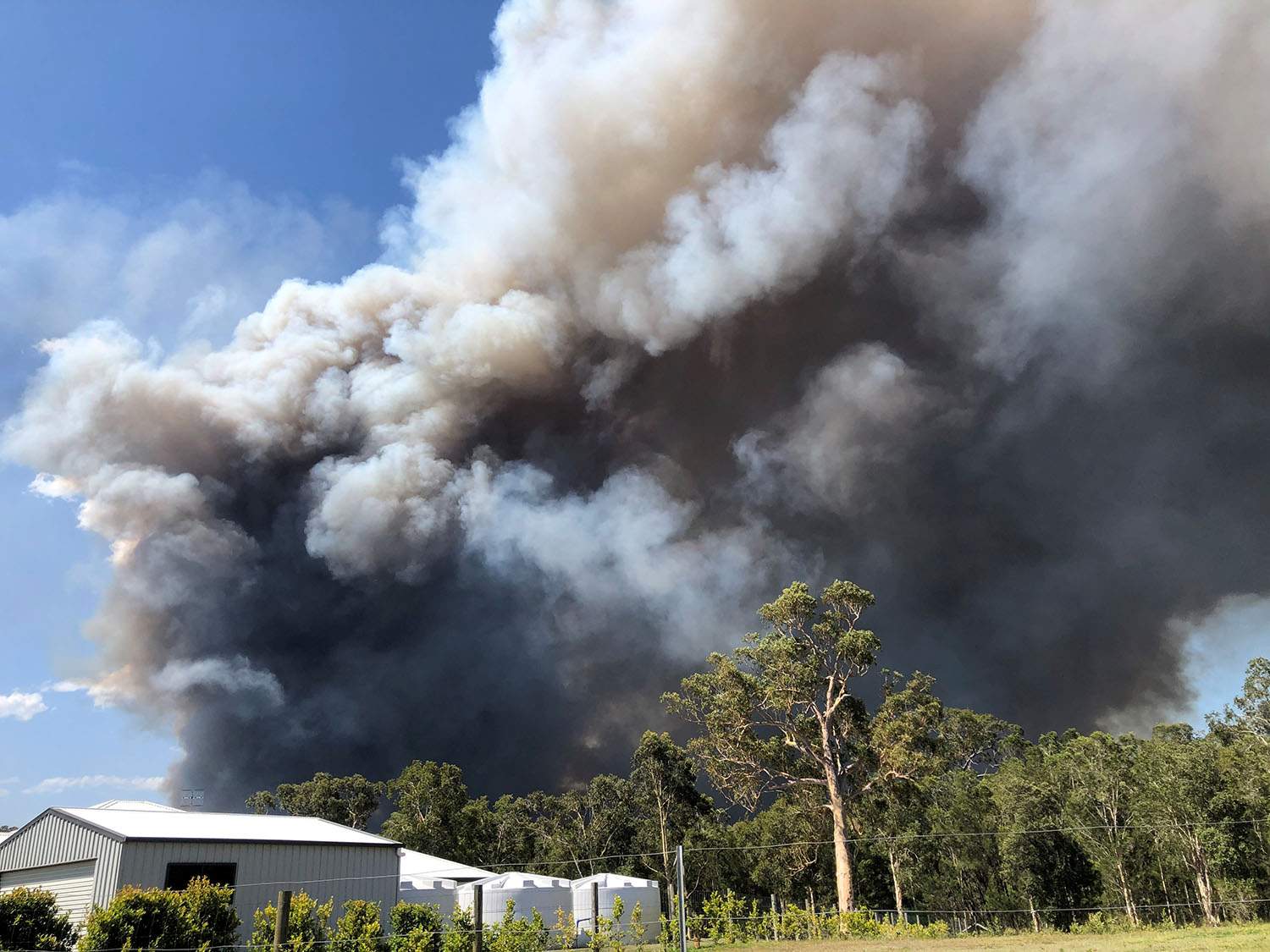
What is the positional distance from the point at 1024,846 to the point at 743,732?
755 inches

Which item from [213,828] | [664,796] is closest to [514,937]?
[213,828]

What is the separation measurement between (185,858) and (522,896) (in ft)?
58.6

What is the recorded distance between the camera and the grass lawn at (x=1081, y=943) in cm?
1919

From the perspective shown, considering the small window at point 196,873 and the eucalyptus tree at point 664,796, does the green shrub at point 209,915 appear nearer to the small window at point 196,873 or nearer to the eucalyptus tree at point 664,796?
the small window at point 196,873

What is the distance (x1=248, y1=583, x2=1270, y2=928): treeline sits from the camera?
3675cm

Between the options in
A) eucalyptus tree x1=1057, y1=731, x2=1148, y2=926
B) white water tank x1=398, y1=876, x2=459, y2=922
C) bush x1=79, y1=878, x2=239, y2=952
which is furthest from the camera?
eucalyptus tree x1=1057, y1=731, x2=1148, y2=926

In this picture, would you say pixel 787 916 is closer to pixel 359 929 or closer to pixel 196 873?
pixel 359 929

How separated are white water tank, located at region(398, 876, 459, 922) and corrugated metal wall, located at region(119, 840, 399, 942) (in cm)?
646

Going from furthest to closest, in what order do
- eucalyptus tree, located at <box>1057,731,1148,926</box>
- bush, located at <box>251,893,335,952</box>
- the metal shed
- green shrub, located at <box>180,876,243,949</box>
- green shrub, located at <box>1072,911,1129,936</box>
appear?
eucalyptus tree, located at <box>1057,731,1148,926</box> → green shrub, located at <box>1072,911,1129,936</box> → the metal shed → green shrub, located at <box>180,876,243,949</box> → bush, located at <box>251,893,335,952</box>

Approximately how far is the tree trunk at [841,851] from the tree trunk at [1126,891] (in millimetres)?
12229

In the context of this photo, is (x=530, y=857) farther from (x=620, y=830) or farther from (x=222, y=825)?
(x=222, y=825)

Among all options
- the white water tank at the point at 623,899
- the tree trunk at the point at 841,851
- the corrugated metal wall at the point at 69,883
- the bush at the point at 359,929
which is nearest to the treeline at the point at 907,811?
the tree trunk at the point at 841,851

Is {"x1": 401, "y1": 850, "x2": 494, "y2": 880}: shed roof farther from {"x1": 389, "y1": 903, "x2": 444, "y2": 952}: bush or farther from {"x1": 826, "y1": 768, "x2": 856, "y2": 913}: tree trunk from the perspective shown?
{"x1": 389, "y1": 903, "x2": 444, "y2": 952}: bush

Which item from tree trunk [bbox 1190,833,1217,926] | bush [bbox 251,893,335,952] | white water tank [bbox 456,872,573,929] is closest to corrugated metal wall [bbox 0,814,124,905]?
bush [bbox 251,893,335,952]
